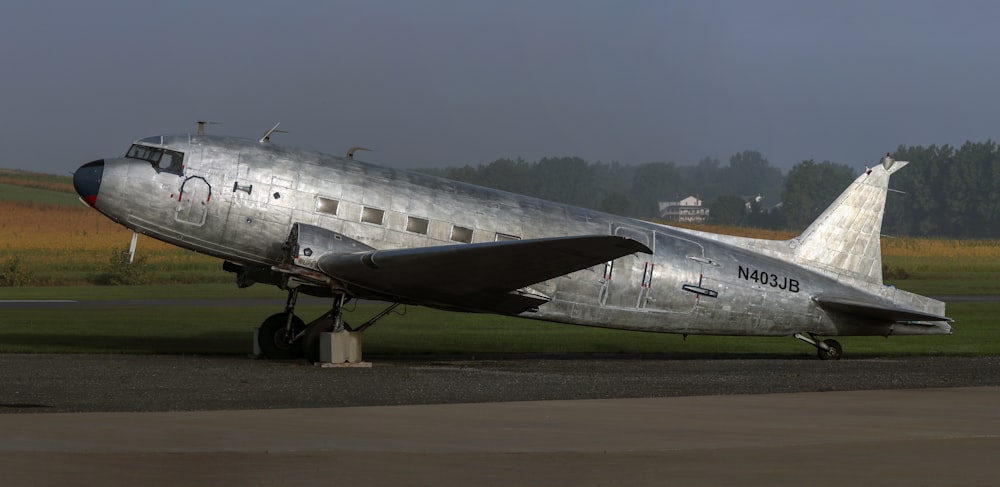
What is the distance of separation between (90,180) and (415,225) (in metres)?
5.99

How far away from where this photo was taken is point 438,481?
10898mm

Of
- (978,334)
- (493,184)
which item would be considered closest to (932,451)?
(978,334)

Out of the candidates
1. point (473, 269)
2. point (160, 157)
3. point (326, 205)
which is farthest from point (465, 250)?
point (160, 157)

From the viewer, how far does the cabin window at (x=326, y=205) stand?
24.5 meters

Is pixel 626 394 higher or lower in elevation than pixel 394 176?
lower

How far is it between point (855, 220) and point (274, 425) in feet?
55.3

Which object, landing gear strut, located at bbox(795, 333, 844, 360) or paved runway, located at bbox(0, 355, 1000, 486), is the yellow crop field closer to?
landing gear strut, located at bbox(795, 333, 844, 360)

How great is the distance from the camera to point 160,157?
2450cm

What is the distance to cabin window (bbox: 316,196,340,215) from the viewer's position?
80.3 ft

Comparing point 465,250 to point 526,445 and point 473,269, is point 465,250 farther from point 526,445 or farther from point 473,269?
point 526,445

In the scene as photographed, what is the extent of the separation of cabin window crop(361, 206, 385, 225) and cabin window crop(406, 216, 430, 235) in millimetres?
502

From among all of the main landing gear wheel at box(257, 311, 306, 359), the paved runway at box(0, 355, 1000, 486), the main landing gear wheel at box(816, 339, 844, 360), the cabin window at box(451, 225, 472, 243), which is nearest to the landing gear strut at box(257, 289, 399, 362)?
the main landing gear wheel at box(257, 311, 306, 359)

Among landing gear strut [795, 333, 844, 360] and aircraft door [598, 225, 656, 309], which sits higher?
aircraft door [598, 225, 656, 309]

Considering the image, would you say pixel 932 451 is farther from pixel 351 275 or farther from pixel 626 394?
pixel 351 275
